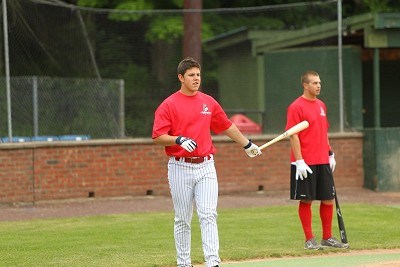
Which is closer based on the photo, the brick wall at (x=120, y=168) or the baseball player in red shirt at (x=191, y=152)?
the baseball player in red shirt at (x=191, y=152)

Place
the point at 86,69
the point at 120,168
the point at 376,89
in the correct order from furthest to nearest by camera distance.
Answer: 1. the point at 376,89
2. the point at 86,69
3. the point at 120,168

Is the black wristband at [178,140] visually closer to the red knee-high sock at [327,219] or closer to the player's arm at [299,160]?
the player's arm at [299,160]

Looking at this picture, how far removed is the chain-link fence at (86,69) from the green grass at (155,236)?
9.20ft

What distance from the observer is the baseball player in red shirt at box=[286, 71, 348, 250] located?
1188 centimetres

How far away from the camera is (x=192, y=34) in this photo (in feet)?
65.3

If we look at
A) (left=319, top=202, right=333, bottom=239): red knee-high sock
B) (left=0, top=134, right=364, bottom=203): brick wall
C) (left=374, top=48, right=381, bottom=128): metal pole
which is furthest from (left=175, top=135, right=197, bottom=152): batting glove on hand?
(left=374, top=48, right=381, bottom=128): metal pole

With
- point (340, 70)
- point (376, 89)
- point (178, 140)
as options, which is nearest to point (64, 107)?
point (340, 70)

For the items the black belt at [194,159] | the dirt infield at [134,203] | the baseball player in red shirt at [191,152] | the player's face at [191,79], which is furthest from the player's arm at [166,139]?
the dirt infield at [134,203]

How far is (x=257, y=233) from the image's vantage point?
13.5 meters

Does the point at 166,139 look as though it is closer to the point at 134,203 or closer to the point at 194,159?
the point at 194,159

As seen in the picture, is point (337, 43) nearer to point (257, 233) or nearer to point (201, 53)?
point (201, 53)

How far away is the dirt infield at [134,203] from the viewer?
16.5 meters

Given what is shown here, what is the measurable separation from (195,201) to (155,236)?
11.6ft

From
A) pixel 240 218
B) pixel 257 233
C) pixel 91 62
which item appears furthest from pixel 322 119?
pixel 91 62
